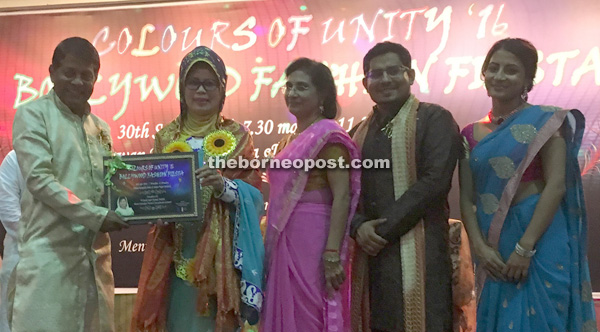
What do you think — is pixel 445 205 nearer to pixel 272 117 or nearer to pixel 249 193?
pixel 249 193

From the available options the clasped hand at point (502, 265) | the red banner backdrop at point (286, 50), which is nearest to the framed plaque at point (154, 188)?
the clasped hand at point (502, 265)

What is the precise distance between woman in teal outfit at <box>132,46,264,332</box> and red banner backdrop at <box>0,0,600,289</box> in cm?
147

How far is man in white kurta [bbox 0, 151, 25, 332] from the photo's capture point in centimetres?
307

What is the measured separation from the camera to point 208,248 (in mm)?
2123

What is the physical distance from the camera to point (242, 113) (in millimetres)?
3785

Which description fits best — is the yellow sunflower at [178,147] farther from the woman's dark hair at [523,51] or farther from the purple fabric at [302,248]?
the woman's dark hair at [523,51]

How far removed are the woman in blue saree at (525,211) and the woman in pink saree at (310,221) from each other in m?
0.54

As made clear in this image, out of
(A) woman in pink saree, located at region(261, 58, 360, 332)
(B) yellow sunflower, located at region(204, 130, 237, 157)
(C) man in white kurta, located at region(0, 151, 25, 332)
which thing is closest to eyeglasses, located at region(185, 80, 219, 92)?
(B) yellow sunflower, located at region(204, 130, 237, 157)

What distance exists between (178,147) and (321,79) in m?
0.67

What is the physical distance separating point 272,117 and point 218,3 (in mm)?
911


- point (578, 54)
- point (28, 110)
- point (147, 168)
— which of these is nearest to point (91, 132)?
point (28, 110)

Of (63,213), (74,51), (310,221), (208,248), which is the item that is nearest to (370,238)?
(310,221)

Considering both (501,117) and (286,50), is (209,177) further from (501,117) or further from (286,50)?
(286,50)

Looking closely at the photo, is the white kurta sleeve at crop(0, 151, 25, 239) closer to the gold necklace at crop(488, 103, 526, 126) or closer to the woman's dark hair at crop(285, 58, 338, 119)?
the woman's dark hair at crop(285, 58, 338, 119)
